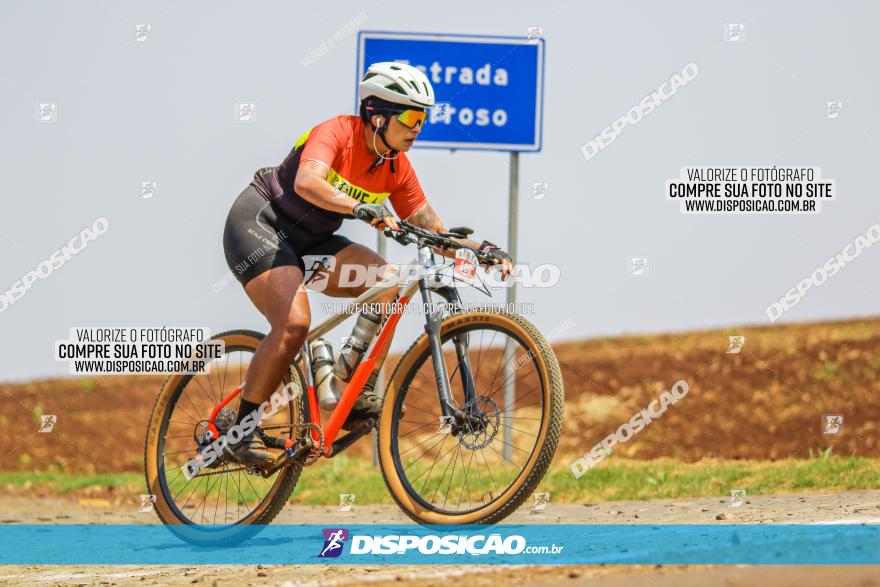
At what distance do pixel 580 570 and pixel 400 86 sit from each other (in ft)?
9.31

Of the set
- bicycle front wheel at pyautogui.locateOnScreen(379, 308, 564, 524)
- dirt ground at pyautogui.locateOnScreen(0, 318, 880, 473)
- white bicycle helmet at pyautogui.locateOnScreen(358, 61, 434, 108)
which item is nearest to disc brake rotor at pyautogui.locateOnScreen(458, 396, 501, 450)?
bicycle front wheel at pyautogui.locateOnScreen(379, 308, 564, 524)

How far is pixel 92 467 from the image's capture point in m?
15.6

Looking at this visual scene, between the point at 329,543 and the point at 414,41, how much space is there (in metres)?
6.00

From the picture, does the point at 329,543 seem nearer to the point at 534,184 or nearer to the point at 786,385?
the point at 534,184

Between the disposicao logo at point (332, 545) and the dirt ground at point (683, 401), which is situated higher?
the disposicao logo at point (332, 545)

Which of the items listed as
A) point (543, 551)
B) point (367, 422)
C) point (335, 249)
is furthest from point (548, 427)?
point (335, 249)

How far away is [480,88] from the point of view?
37.5 feet

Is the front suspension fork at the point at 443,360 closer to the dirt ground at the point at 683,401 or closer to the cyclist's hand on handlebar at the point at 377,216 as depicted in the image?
the cyclist's hand on handlebar at the point at 377,216

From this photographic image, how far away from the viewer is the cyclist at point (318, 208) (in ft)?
22.1

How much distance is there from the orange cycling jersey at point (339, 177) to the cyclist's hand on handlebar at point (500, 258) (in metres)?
0.89

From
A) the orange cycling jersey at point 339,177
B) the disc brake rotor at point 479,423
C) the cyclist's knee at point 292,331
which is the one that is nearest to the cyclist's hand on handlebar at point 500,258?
the disc brake rotor at point 479,423

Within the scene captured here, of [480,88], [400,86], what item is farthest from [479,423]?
[480,88]

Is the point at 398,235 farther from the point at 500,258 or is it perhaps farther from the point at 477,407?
the point at 477,407

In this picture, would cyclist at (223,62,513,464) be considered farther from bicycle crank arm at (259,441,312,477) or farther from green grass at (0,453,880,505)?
green grass at (0,453,880,505)
